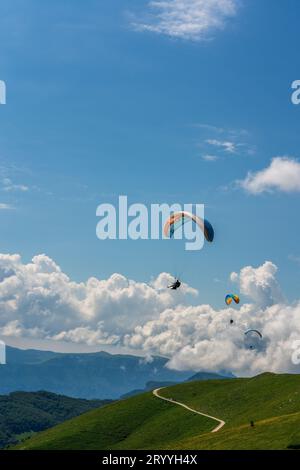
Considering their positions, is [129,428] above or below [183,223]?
below

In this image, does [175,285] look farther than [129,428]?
No

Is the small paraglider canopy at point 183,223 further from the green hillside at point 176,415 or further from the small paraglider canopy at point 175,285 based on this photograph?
the green hillside at point 176,415

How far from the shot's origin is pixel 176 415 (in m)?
148

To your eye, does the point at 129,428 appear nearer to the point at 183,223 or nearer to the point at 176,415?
the point at 176,415

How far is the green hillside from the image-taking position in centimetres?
12838

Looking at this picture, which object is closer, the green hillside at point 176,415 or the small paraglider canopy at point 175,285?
the small paraglider canopy at point 175,285

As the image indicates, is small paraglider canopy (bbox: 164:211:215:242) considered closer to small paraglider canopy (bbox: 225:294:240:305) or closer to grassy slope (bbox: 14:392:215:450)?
small paraglider canopy (bbox: 225:294:240:305)

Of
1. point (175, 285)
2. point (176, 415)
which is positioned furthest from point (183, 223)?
point (176, 415)

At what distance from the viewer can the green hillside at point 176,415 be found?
421 ft

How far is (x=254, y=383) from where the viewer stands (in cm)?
16562

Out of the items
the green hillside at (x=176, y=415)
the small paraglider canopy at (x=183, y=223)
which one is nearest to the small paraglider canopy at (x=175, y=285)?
the small paraglider canopy at (x=183, y=223)
